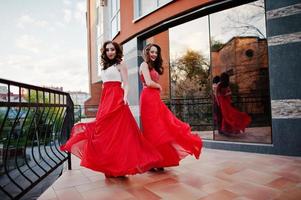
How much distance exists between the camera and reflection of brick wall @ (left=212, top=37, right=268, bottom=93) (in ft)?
14.3


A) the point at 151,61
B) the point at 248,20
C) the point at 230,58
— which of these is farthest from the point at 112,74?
the point at 248,20

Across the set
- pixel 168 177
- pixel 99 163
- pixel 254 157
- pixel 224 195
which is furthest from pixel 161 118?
pixel 254 157

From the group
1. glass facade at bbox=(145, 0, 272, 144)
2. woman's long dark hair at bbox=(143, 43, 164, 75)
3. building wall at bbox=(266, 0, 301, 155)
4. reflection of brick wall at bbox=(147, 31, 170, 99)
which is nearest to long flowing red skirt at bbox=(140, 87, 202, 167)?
woman's long dark hair at bbox=(143, 43, 164, 75)

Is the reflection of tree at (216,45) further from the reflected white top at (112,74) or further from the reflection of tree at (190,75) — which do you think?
the reflected white top at (112,74)

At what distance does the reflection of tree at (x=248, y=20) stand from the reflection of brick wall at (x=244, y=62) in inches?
5.5

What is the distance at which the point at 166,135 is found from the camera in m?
2.87

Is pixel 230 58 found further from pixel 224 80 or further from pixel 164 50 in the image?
pixel 164 50

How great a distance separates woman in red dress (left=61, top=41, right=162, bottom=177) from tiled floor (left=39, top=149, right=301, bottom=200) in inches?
8.6

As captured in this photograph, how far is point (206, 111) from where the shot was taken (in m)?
5.29

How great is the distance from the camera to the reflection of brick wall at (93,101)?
17.6 metres

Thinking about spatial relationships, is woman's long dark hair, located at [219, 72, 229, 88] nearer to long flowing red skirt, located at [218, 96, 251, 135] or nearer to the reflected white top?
long flowing red skirt, located at [218, 96, 251, 135]

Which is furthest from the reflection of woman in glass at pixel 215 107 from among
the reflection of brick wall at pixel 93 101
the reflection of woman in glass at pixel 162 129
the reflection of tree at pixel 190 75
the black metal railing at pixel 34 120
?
the reflection of brick wall at pixel 93 101

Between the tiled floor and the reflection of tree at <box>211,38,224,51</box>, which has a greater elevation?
the reflection of tree at <box>211,38,224,51</box>

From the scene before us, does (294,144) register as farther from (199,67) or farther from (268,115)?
(199,67)
